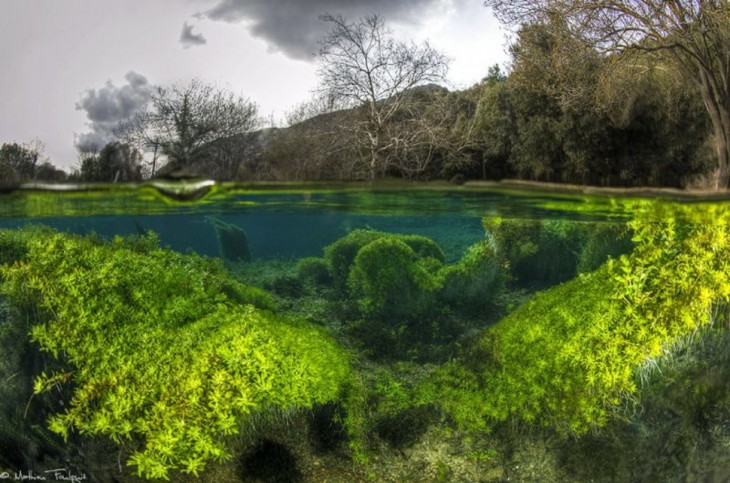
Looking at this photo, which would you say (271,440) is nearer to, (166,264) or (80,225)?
(166,264)

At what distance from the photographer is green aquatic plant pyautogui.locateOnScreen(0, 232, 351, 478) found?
10.3 ft

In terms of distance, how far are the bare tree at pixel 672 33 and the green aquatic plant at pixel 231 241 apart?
7789 mm

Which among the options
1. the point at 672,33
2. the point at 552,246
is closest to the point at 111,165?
the point at 552,246

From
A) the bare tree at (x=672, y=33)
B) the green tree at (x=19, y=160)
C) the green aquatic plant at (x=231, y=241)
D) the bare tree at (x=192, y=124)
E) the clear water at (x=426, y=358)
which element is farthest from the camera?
the bare tree at (x=672, y=33)

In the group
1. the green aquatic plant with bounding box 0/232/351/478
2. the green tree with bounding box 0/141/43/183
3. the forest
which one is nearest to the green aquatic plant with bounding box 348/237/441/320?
the green aquatic plant with bounding box 0/232/351/478

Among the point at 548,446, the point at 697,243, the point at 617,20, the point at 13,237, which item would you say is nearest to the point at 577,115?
the point at 617,20

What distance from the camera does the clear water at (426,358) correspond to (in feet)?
11.0

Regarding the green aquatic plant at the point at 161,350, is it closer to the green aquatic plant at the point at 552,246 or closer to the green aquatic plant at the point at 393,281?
the green aquatic plant at the point at 393,281

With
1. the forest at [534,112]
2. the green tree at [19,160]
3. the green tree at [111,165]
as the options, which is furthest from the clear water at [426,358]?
the forest at [534,112]

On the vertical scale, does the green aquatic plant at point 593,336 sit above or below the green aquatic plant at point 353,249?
below

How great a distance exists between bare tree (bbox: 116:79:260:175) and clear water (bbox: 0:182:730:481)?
295cm

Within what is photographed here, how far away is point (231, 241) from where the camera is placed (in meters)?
4.12

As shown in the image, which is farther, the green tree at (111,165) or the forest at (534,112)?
the forest at (534,112)
